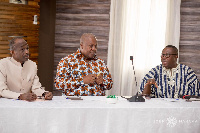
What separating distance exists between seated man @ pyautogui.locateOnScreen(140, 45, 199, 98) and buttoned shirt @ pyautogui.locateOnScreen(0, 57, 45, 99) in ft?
4.37

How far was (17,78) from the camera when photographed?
3.11 m

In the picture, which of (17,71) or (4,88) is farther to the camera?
(17,71)

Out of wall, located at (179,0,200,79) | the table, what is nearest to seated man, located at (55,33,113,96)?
the table

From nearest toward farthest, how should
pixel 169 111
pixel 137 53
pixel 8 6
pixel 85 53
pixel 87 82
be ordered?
pixel 169 111 → pixel 87 82 → pixel 85 53 → pixel 8 6 → pixel 137 53

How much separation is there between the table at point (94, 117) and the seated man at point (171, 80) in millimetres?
775

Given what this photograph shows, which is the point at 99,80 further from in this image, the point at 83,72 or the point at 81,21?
the point at 81,21

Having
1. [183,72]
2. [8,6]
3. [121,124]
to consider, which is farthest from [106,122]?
[8,6]

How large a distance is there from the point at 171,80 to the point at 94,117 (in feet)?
4.81

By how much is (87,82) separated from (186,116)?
1.17m

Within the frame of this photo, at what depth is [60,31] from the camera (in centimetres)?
573

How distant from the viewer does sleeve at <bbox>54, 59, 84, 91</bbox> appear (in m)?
3.46

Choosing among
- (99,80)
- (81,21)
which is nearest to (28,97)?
(99,80)

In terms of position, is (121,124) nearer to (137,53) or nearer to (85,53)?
(85,53)

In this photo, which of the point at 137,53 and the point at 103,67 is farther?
the point at 137,53
